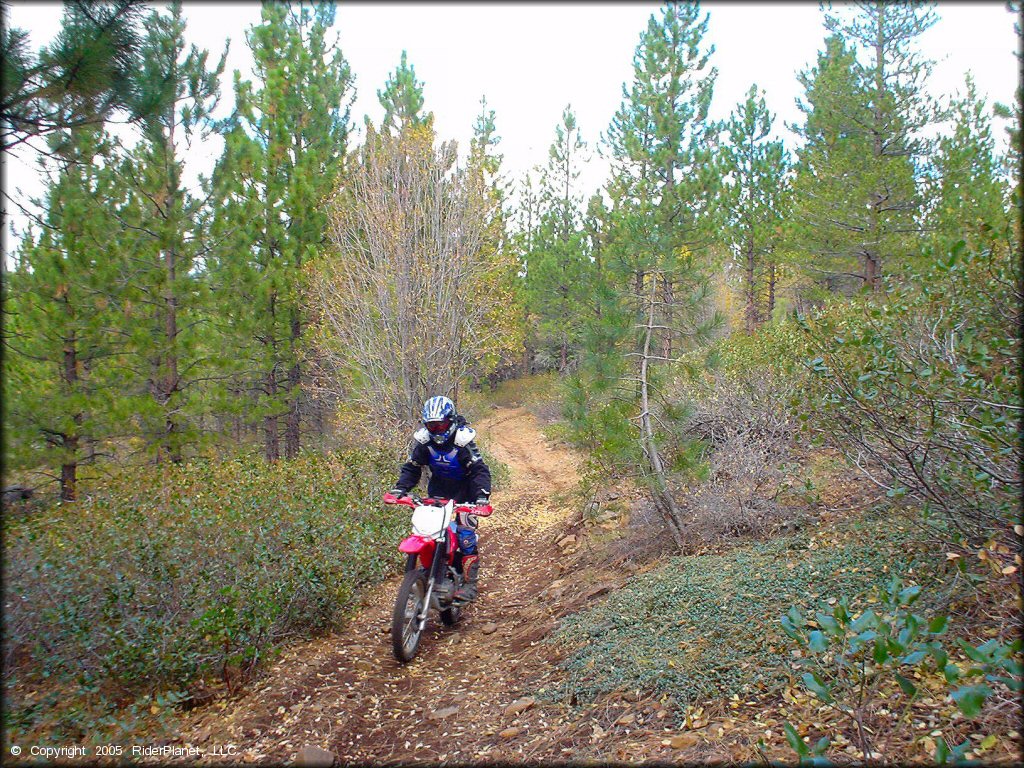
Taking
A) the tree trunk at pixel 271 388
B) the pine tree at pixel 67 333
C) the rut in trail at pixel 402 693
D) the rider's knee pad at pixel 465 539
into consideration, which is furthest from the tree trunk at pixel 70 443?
the rider's knee pad at pixel 465 539

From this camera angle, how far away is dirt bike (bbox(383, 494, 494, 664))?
472cm

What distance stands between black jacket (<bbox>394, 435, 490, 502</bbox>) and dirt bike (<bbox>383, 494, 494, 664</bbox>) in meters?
0.27

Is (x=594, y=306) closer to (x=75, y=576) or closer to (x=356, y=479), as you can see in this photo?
(x=356, y=479)

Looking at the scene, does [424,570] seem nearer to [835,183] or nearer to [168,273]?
[168,273]

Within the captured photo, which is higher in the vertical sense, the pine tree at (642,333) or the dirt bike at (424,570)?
the pine tree at (642,333)

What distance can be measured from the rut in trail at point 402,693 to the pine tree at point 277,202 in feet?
20.1

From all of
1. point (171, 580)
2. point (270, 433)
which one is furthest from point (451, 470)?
point (270, 433)

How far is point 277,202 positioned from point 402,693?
10458 millimetres

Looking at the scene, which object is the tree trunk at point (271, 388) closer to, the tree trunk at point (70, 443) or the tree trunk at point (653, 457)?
the tree trunk at point (70, 443)

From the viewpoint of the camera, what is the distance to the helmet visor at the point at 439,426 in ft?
18.3

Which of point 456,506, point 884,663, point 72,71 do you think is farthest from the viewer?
point 456,506

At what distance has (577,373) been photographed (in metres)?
6.78

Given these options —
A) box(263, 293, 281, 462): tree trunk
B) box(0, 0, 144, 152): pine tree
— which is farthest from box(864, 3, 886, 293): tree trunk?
box(0, 0, 144, 152): pine tree

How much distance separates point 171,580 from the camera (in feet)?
14.0
